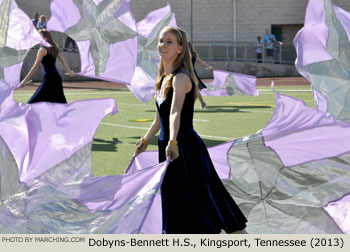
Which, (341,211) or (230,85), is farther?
(230,85)

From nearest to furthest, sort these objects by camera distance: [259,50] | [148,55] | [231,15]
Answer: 1. [148,55]
2. [259,50]
3. [231,15]

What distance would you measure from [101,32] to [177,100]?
6827 mm

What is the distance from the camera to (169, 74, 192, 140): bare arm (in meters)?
4.93

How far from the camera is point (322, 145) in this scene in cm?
607

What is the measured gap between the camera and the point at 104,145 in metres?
11.4

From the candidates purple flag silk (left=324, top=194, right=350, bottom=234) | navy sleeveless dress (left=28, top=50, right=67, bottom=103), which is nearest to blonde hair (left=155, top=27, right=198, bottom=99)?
purple flag silk (left=324, top=194, right=350, bottom=234)

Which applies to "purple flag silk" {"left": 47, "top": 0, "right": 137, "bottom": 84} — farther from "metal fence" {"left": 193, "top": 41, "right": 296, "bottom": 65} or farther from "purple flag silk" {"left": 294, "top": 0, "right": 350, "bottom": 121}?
"metal fence" {"left": 193, "top": 41, "right": 296, "bottom": 65}

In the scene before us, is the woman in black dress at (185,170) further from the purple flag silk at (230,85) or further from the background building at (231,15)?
the background building at (231,15)

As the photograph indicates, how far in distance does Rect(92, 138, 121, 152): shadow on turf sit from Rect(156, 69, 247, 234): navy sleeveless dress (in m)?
5.66

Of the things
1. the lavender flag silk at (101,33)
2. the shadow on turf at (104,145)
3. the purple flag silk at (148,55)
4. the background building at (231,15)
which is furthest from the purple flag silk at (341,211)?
the background building at (231,15)

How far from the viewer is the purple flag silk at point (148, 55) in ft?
46.2

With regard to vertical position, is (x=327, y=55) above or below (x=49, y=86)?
above

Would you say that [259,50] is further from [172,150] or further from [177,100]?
[172,150]

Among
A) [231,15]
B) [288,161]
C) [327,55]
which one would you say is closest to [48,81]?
[327,55]
